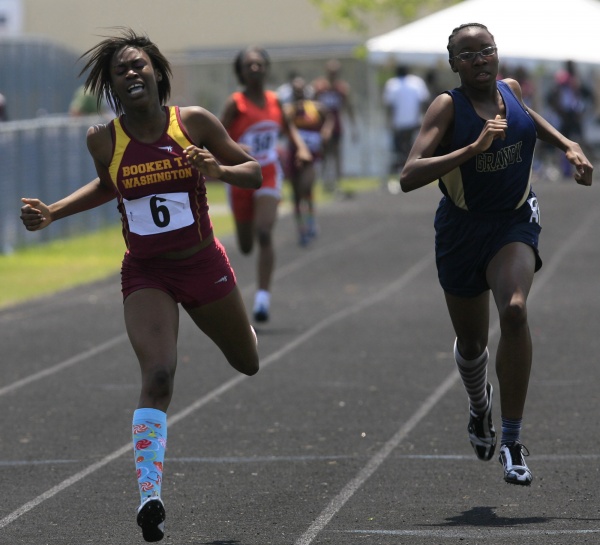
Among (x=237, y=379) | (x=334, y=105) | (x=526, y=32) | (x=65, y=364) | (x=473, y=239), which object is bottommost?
(x=334, y=105)

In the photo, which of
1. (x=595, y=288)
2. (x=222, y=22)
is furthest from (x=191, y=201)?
(x=222, y=22)

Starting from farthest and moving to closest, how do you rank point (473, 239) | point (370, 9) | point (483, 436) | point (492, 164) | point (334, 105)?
1. point (370, 9)
2. point (334, 105)
3. point (483, 436)
4. point (473, 239)
5. point (492, 164)

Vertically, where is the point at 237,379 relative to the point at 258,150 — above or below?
below

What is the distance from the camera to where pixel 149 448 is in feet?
18.8

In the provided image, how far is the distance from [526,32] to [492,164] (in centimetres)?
2011

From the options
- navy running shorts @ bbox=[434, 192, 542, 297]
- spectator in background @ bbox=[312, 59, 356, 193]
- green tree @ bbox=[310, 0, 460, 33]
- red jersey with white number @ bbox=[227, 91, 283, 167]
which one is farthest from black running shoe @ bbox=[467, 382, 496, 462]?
green tree @ bbox=[310, 0, 460, 33]

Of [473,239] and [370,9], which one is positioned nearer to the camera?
[473,239]

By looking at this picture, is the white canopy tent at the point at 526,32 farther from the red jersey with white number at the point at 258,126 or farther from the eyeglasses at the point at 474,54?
the eyeglasses at the point at 474,54

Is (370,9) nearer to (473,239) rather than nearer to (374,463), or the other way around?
(374,463)

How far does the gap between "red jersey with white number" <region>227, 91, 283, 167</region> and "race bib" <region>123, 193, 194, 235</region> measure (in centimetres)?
629

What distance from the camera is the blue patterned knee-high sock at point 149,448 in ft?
18.4

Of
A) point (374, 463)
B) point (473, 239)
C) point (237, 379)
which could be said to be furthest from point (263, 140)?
point (473, 239)

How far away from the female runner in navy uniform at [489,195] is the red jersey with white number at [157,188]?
0.95 meters

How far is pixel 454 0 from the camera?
35.7 metres
